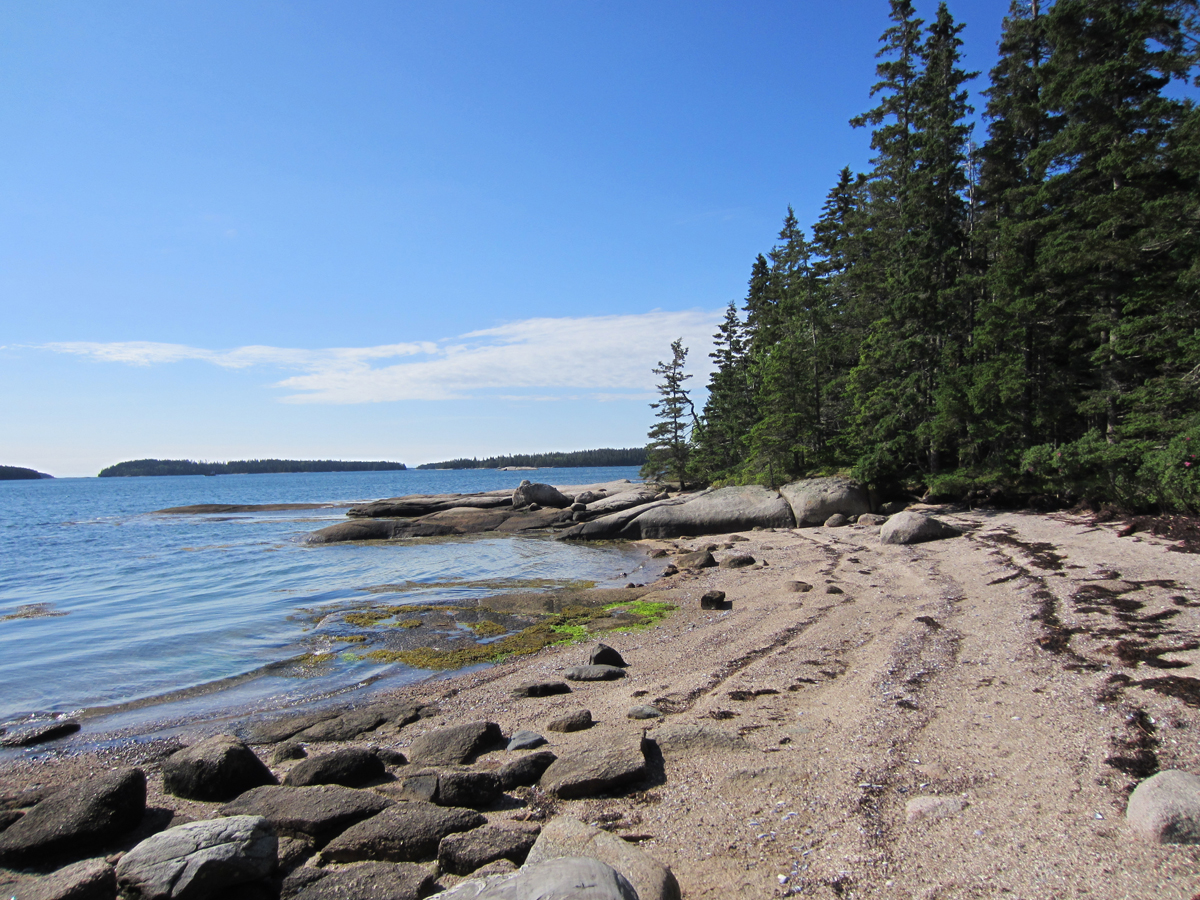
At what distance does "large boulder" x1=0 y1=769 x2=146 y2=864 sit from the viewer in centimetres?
474

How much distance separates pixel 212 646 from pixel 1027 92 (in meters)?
28.5

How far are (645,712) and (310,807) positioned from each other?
365cm

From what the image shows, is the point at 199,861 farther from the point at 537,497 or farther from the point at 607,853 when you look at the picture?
the point at 537,497

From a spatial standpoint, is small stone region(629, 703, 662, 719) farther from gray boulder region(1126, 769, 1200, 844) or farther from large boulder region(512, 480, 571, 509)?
large boulder region(512, 480, 571, 509)

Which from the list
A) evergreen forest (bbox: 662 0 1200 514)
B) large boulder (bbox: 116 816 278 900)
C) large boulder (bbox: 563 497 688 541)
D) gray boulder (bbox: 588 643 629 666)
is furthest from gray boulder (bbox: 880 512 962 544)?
large boulder (bbox: 116 816 278 900)

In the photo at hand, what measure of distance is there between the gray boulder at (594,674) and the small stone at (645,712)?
179cm

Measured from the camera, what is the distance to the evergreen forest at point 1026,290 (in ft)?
52.5

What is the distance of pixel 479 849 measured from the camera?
14.4 feet

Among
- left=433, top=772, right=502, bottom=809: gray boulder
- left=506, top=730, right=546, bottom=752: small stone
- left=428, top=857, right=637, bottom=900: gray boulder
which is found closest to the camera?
left=428, top=857, right=637, bottom=900: gray boulder

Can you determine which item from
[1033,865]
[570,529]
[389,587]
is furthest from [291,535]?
[1033,865]

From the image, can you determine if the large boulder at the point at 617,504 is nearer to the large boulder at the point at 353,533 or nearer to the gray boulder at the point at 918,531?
the large boulder at the point at 353,533

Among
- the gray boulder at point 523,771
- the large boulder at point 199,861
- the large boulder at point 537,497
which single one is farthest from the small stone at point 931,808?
the large boulder at point 537,497

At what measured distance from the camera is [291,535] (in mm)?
36000

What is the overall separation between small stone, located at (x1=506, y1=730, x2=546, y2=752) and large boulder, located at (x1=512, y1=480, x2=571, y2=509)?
3352 cm
